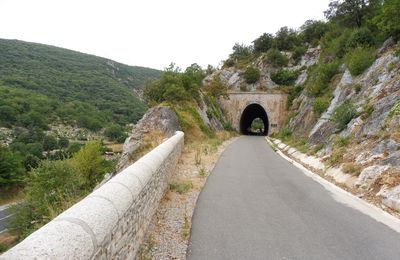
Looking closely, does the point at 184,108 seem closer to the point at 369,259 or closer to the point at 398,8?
the point at 398,8

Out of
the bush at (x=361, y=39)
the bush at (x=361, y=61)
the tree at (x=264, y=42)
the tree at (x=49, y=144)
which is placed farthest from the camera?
the tree at (x=49, y=144)

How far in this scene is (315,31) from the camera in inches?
2016

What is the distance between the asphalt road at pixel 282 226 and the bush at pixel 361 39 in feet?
51.7

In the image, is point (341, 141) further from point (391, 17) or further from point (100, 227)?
point (100, 227)

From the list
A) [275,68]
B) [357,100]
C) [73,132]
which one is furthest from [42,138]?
[357,100]

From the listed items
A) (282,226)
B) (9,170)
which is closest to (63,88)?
(9,170)

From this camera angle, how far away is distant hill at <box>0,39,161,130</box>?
8788 cm

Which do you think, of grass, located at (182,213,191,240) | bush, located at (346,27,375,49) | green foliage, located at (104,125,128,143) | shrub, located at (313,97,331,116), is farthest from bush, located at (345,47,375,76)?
green foliage, located at (104,125,128,143)

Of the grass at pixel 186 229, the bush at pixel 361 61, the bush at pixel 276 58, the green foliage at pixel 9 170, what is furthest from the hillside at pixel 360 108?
the green foliage at pixel 9 170

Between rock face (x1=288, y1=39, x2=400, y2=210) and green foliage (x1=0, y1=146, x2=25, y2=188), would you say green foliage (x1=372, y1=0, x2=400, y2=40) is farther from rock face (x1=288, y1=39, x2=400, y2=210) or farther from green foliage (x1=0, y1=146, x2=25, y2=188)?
green foliage (x1=0, y1=146, x2=25, y2=188)

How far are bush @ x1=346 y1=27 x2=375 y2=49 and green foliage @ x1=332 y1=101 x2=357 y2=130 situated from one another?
25.0 feet

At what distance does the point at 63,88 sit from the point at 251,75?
266 feet

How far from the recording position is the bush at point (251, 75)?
48375 millimetres

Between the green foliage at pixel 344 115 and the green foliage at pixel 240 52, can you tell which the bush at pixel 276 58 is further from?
the green foliage at pixel 344 115
